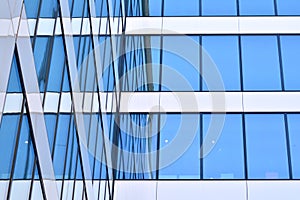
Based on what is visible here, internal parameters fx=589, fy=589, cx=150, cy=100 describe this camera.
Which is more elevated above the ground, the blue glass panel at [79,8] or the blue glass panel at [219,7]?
the blue glass panel at [219,7]

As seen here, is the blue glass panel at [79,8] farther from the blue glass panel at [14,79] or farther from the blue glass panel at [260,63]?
the blue glass panel at [260,63]

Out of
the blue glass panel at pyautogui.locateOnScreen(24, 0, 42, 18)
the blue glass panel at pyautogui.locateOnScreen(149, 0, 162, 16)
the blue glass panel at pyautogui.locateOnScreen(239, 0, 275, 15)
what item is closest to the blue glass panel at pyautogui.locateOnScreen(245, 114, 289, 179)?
the blue glass panel at pyautogui.locateOnScreen(239, 0, 275, 15)

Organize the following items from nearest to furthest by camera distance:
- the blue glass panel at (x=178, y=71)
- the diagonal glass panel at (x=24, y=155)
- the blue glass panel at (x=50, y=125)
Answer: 1. the diagonal glass panel at (x=24, y=155)
2. the blue glass panel at (x=50, y=125)
3. the blue glass panel at (x=178, y=71)

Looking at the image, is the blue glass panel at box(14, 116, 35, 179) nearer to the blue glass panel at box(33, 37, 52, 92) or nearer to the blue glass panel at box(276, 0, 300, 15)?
the blue glass panel at box(33, 37, 52, 92)

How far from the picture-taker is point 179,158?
2212 centimetres

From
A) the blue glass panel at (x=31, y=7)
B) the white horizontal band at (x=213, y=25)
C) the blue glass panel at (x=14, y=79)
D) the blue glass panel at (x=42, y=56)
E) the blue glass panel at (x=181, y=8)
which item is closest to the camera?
the blue glass panel at (x=14, y=79)

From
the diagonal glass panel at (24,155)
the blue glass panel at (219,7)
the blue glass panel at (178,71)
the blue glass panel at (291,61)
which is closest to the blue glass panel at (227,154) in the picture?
the blue glass panel at (178,71)

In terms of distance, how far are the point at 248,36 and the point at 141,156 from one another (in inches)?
267

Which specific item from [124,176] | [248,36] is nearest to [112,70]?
[124,176]

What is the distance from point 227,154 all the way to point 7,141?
15319mm

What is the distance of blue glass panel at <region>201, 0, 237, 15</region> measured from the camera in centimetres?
2545

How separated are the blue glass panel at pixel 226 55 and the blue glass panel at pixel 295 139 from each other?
8.14ft

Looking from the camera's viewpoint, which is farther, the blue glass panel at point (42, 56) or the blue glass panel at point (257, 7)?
the blue glass panel at point (257, 7)

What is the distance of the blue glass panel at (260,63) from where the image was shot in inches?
931
